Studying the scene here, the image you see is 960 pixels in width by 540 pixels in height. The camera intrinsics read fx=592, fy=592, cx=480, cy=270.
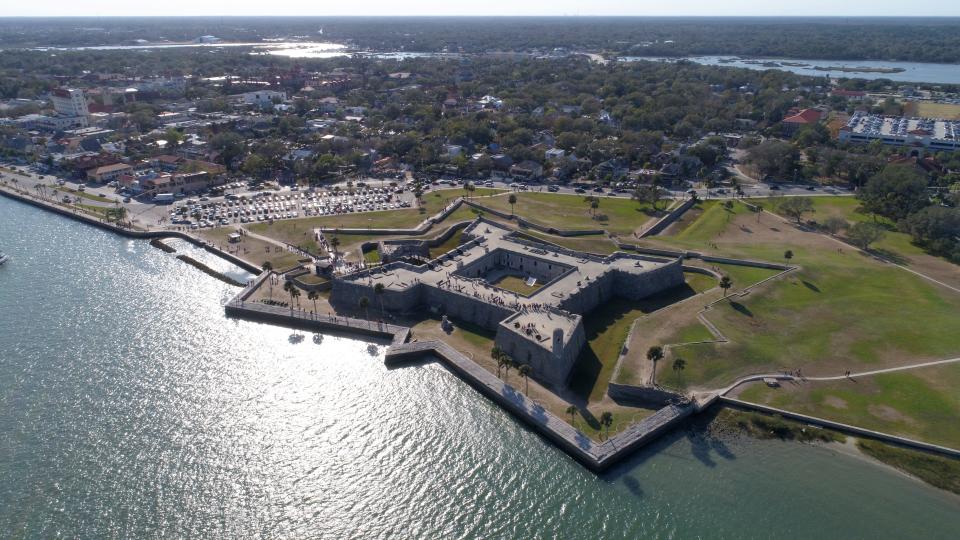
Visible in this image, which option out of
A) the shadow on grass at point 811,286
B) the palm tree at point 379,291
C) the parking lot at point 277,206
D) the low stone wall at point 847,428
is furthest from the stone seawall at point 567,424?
the parking lot at point 277,206

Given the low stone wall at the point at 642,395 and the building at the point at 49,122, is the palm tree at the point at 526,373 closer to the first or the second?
the low stone wall at the point at 642,395

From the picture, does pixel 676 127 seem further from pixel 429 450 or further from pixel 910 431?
pixel 429 450

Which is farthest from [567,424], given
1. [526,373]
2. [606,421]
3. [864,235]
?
[864,235]

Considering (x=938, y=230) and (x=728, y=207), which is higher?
(x=938, y=230)

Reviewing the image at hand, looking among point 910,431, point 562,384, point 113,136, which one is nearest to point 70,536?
point 562,384

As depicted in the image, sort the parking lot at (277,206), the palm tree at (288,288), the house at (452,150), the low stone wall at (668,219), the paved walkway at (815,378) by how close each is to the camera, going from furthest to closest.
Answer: the house at (452,150)
the parking lot at (277,206)
the low stone wall at (668,219)
the palm tree at (288,288)
the paved walkway at (815,378)

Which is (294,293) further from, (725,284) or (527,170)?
(527,170)
